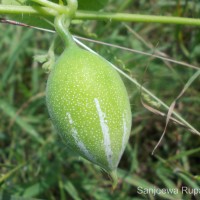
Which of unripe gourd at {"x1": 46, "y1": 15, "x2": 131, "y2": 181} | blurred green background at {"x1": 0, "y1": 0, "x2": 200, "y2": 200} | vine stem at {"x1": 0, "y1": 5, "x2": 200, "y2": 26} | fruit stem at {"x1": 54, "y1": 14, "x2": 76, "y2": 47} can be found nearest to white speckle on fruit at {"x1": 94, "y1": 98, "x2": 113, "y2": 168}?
unripe gourd at {"x1": 46, "y1": 15, "x2": 131, "y2": 181}

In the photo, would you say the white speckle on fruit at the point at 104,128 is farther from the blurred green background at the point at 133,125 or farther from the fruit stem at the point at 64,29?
the blurred green background at the point at 133,125

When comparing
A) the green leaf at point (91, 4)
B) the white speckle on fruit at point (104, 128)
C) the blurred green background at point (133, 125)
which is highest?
the green leaf at point (91, 4)

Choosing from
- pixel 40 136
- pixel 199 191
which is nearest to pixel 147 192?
pixel 199 191

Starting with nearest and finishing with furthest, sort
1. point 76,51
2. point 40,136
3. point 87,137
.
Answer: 1. point 87,137
2. point 76,51
3. point 40,136

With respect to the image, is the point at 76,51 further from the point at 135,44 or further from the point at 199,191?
the point at 135,44

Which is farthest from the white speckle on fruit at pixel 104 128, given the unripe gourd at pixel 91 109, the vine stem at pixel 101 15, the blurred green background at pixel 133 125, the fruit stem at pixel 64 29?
the blurred green background at pixel 133 125

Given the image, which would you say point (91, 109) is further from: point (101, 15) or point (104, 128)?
point (101, 15)

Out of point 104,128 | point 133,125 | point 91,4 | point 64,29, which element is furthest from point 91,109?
point 133,125
